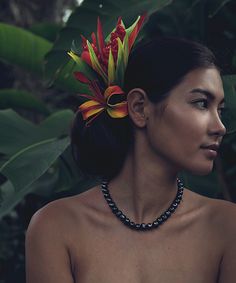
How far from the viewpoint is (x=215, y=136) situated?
64.6 inches

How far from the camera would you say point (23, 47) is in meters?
2.80

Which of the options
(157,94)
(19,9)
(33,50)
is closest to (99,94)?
(157,94)

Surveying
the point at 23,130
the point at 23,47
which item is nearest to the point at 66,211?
the point at 23,130

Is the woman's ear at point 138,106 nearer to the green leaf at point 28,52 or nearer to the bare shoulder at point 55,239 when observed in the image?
the bare shoulder at point 55,239

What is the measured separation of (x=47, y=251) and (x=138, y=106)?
17.3 inches

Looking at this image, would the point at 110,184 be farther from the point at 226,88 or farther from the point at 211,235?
the point at 226,88

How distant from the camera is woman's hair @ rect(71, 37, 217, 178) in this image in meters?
1.70

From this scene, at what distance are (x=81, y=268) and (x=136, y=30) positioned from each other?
2.10 feet

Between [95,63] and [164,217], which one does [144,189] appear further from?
[95,63]

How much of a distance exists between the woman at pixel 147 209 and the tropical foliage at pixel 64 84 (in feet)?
1.17

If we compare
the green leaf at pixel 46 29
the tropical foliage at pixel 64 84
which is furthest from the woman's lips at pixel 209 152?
the green leaf at pixel 46 29

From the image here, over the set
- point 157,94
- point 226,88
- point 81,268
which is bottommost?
point 81,268

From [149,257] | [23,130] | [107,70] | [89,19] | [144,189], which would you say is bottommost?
[23,130]

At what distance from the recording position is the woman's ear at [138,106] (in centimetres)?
174
